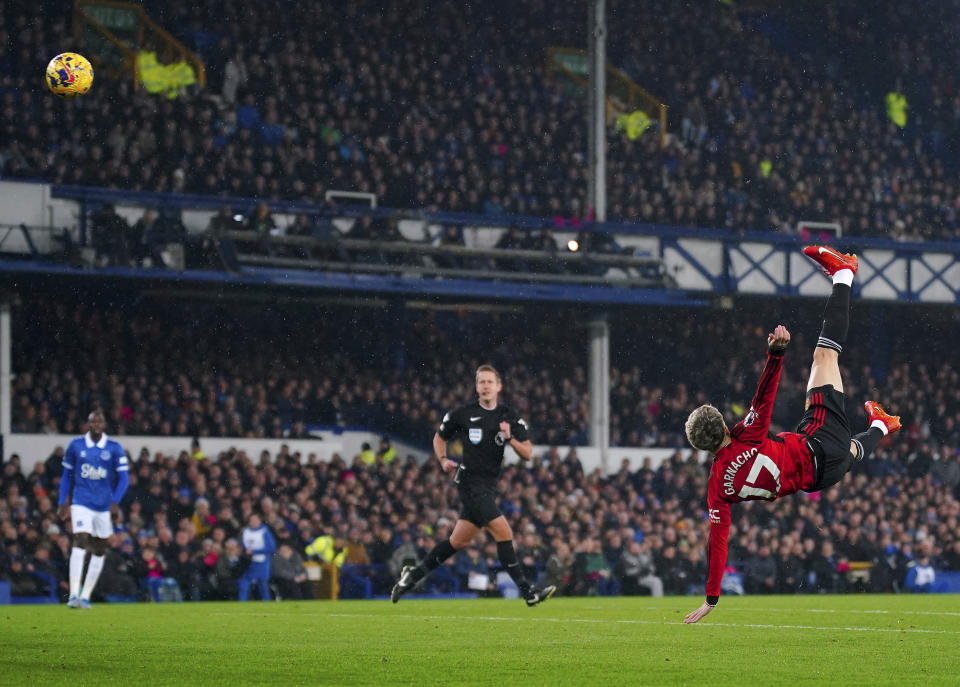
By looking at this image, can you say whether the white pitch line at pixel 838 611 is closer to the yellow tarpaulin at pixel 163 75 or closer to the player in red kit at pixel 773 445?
the player in red kit at pixel 773 445

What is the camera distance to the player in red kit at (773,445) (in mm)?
8828

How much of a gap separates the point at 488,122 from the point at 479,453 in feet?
62.6

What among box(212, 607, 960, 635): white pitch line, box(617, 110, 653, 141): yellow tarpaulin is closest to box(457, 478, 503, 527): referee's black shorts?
box(212, 607, 960, 635): white pitch line

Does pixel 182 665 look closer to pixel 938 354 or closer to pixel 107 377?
pixel 107 377

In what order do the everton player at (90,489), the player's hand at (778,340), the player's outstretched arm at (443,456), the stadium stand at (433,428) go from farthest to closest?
the stadium stand at (433,428) < the everton player at (90,489) < the player's outstretched arm at (443,456) < the player's hand at (778,340)

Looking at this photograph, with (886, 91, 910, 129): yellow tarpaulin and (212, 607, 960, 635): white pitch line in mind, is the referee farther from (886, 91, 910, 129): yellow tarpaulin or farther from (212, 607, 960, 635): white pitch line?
(886, 91, 910, 129): yellow tarpaulin

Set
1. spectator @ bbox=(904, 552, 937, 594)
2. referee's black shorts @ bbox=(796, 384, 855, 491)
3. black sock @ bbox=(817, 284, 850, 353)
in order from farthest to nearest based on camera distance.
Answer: spectator @ bbox=(904, 552, 937, 594) < black sock @ bbox=(817, 284, 850, 353) < referee's black shorts @ bbox=(796, 384, 855, 491)

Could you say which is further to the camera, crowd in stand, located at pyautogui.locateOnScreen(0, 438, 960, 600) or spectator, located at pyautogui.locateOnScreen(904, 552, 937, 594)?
spectator, located at pyautogui.locateOnScreen(904, 552, 937, 594)

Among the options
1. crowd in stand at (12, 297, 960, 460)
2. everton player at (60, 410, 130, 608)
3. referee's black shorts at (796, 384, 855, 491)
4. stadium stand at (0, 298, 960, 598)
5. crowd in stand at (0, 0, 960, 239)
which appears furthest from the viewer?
crowd in stand at (0, 0, 960, 239)

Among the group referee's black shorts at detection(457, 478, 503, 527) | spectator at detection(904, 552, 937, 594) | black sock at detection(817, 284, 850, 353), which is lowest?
spectator at detection(904, 552, 937, 594)

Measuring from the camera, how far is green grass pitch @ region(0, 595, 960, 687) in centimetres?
772

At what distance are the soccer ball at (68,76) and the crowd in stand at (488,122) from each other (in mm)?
9126

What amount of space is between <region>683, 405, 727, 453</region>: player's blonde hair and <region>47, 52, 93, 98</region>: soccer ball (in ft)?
34.7

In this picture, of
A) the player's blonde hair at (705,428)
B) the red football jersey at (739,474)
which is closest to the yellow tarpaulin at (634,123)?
the red football jersey at (739,474)
